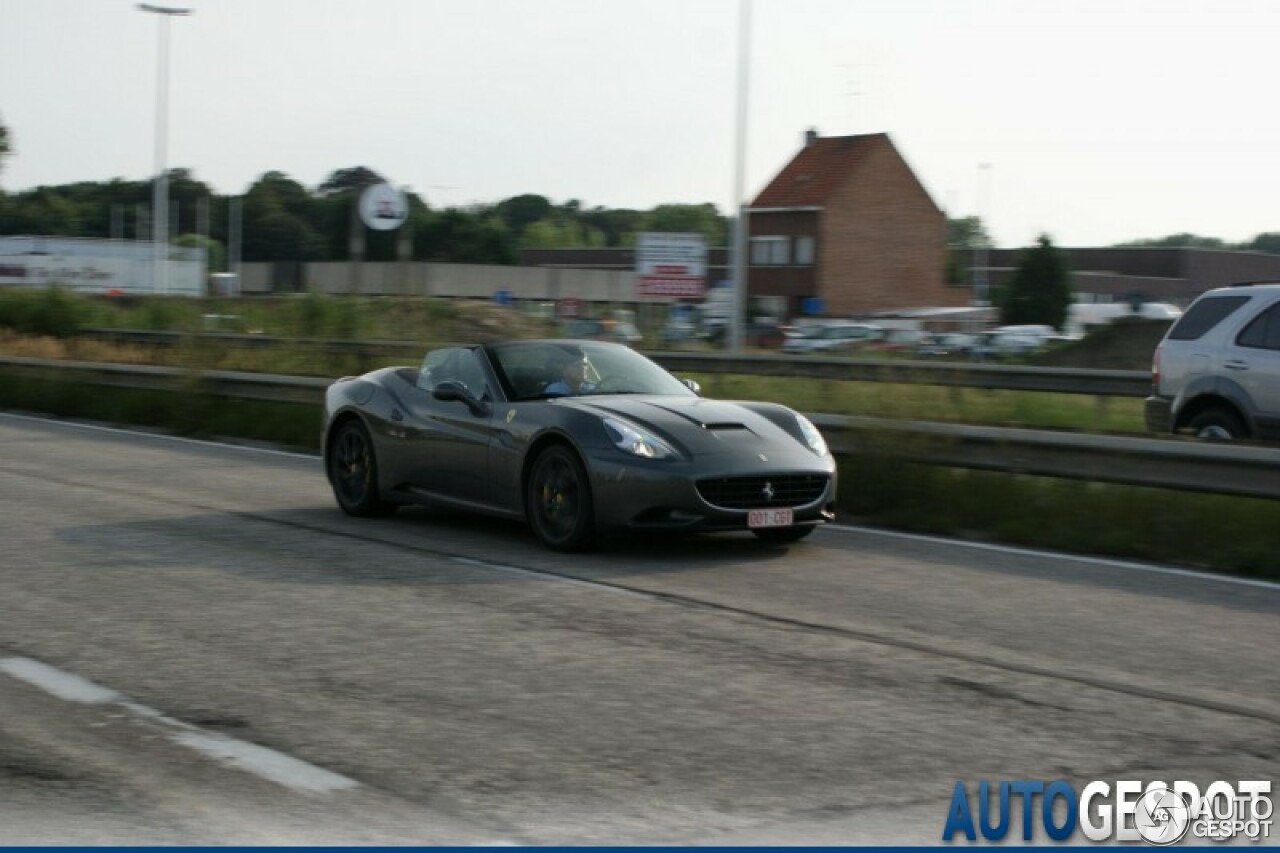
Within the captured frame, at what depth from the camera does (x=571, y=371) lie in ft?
36.1

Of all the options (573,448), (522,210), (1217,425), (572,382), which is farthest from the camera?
(522,210)

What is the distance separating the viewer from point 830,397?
65.4 feet

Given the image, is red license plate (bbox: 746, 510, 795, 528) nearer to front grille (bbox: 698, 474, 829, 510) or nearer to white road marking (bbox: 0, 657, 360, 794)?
front grille (bbox: 698, 474, 829, 510)

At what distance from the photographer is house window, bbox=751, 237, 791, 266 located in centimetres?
7650

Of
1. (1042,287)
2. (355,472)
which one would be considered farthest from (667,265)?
(1042,287)

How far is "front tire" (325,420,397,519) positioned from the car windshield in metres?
1.31

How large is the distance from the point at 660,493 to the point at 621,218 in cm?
18555

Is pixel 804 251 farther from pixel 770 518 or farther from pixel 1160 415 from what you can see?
pixel 770 518

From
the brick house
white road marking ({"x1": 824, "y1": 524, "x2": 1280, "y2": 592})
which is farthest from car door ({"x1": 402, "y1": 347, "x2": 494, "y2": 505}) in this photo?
the brick house

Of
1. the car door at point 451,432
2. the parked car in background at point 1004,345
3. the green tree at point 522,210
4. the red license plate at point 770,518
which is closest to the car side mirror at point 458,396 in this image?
the car door at point 451,432

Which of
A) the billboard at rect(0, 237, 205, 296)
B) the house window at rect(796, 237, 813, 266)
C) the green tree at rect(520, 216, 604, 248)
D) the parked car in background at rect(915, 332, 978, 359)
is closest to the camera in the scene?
the parked car in background at rect(915, 332, 978, 359)

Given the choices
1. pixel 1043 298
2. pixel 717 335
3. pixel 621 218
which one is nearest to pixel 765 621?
pixel 717 335

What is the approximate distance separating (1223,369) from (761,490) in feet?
20.5

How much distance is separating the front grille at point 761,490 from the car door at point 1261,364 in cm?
558
